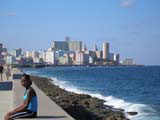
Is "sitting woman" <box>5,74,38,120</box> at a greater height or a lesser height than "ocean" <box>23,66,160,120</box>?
greater

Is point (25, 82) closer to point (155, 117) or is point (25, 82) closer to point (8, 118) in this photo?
point (8, 118)

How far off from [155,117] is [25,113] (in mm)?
9021

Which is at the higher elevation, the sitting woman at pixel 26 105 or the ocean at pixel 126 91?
the sitting woman at pixel 26 105

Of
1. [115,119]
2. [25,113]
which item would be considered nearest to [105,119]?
[115,119]

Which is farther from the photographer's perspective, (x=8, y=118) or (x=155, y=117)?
(x=155, y=117)

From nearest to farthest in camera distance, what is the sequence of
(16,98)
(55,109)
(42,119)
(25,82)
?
1. (25,82)
2. (42,119)
3. (55,109)
4. (16,98)

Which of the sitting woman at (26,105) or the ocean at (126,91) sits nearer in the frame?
the sitting woman at (26,105)

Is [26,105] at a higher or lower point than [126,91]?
higher

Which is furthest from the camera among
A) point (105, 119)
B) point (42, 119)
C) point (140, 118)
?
point (140, 118)

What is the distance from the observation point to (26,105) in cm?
710

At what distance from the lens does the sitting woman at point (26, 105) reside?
22.8 feet

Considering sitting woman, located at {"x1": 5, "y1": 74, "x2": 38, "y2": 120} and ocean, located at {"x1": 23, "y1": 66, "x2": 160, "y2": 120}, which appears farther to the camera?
ocean, located at {"x1": 23, "y1": 66, "x2": 160, "y2": 120}

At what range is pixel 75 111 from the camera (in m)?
13.4

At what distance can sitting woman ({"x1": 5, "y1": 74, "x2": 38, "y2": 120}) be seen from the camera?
6937mm
